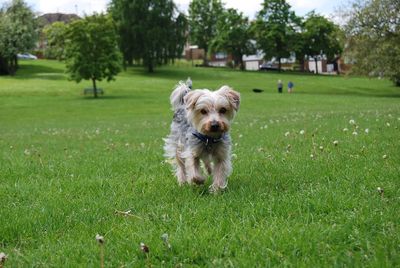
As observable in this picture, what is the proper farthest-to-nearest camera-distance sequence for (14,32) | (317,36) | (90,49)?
(317,36) < (14,32) < (90,49)

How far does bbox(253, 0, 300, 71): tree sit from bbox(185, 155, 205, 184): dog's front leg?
107957 millimetres

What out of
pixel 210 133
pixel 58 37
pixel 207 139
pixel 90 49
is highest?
pixel 58 37

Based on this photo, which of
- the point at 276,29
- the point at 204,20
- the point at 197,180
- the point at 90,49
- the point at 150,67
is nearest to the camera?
the point at 197,180

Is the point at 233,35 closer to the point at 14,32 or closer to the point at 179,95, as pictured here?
the point at 14,32

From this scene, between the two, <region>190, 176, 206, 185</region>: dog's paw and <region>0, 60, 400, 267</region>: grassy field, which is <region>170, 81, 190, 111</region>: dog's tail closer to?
<region>0, 60, 400, 267</region>: grassy field

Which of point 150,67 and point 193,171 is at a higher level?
point 150,67

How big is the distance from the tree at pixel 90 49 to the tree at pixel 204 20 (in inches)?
2900

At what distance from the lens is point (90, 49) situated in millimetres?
58969

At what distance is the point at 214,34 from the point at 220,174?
127m

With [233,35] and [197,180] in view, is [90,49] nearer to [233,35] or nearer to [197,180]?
[197,180]

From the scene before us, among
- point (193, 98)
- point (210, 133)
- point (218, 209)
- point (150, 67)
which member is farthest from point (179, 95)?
point (150, 67)

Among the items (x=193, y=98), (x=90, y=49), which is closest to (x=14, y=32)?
(x=90, y=49)

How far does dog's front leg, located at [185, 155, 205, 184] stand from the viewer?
7.54 metres

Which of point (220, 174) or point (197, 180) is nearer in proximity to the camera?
point (220, 174)
